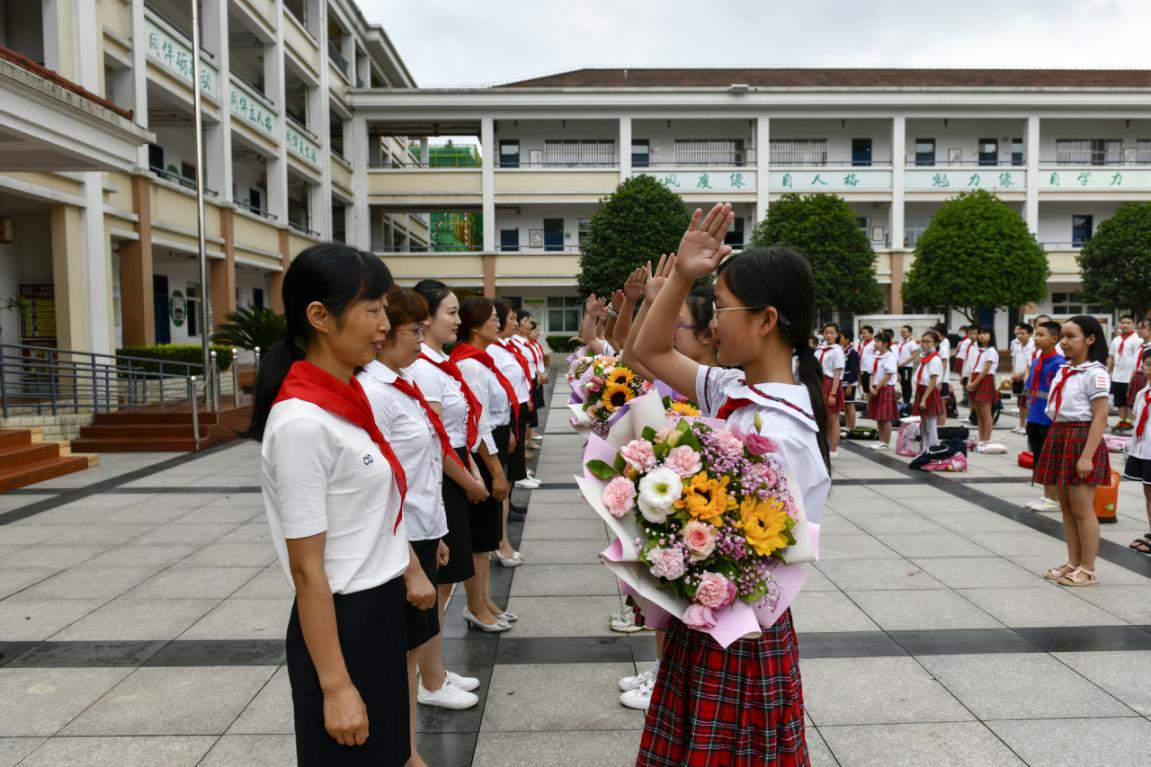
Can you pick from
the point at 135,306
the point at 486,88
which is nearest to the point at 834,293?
the point at 486,88

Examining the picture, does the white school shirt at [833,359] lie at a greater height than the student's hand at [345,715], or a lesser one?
greater

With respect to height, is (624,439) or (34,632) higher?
(624,439)

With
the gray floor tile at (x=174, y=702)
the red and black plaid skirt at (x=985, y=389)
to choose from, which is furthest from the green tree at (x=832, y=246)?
the gray floor tile at (x=174, y=702)

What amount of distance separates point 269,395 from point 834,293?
2853 centimetres

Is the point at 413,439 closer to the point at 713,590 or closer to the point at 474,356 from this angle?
the point at 713,590

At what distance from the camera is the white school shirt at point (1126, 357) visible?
1305cm

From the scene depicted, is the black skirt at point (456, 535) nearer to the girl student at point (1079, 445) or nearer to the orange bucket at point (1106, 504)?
the girl student at point (1079, 445)

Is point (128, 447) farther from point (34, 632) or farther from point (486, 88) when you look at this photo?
point (486, 88)

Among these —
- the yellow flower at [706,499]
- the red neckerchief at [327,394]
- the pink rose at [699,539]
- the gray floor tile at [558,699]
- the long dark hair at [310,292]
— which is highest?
the long dark hair at [310,292]

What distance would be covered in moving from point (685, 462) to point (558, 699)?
81.2 inches

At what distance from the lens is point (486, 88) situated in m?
31.1

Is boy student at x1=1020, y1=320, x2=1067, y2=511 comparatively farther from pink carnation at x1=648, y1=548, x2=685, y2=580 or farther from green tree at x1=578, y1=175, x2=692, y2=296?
green tree at x1=578, y1=175, x2=692, y2=296

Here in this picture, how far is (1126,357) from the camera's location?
13.3 metres

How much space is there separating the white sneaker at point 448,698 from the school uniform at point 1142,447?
5163mm
